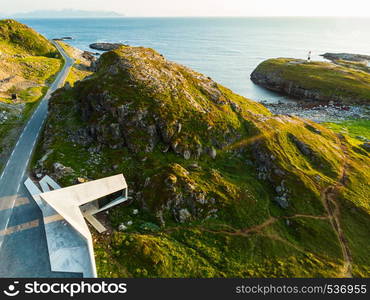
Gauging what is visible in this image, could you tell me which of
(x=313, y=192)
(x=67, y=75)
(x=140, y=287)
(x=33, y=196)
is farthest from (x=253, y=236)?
(x=67, y=75)

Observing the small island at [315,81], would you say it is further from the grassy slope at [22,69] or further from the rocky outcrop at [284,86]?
the grassy slope at [22,69]

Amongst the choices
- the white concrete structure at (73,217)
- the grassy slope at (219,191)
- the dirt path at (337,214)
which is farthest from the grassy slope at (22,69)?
the dirt path at (337,214)

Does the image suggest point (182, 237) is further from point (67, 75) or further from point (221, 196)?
point (67, 75)

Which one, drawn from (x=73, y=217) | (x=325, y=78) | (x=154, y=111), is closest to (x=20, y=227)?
(x=73, y=217)

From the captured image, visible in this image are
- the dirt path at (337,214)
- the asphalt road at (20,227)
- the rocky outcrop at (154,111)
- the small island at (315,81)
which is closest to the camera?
the asphalt road at (20,227)

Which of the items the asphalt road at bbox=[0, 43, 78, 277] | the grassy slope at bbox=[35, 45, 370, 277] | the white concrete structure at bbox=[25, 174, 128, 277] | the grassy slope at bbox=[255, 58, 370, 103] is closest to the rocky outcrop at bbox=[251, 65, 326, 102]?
the grassy slope at bbox=[255, 58, 370, 103]

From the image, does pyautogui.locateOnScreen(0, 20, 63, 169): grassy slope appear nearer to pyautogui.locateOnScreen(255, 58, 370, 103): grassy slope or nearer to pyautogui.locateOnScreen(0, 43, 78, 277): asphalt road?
pyautogui.locateOnScreen(0, 43, 78, 277): asphalt road
